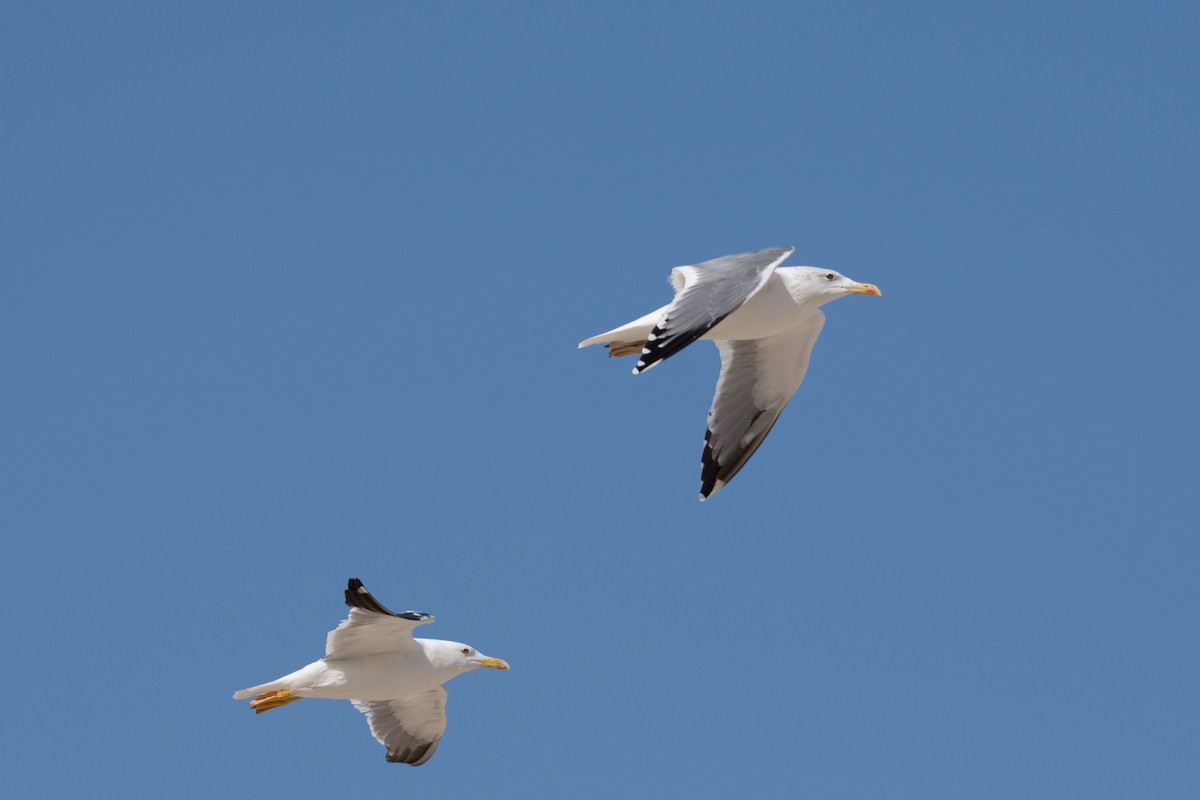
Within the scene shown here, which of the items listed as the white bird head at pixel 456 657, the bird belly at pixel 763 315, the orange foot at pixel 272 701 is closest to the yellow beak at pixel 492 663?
the white bird head at pixel 456 657

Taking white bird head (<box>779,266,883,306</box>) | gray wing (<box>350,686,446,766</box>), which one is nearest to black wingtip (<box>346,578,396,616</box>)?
gray wing (<box>350,686,446,766</box>)

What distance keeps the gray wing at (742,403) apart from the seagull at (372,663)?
2370 mm

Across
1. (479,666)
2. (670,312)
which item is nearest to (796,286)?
(670,312)

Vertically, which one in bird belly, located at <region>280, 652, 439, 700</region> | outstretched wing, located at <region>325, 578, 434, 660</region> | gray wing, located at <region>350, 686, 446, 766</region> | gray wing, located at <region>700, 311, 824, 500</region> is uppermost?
gray wing, located at <region>700, 311, 824, 500</region>

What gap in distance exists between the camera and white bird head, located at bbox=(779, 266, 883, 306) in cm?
1434

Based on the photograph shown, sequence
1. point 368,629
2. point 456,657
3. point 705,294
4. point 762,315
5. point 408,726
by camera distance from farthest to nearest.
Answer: point 408,726 → point 456,657 → point 368,629 → point 762,315 → point 705,294

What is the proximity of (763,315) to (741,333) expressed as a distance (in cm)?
24

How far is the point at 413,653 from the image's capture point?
15.1m

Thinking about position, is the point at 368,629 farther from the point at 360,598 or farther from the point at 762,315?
the point at 762,315

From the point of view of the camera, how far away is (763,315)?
1420 centimetres

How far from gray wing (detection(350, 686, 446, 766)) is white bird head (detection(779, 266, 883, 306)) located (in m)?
4.67

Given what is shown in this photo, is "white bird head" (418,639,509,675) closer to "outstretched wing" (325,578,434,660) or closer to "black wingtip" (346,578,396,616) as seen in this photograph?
"outstretched wing" (325,578,434,660)

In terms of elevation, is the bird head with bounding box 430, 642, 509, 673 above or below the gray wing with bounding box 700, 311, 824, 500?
below

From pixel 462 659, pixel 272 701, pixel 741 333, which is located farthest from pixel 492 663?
pixel 741 333
